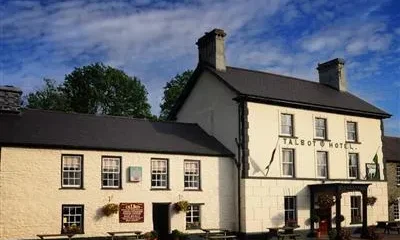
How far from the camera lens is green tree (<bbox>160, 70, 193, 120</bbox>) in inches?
2084

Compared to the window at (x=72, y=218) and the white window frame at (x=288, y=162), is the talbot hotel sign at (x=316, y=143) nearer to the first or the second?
the white window frame at (x=288, y=162)

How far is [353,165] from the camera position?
106 ft

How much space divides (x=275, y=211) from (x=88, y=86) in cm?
2990

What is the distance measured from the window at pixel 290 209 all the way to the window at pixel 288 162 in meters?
1.34

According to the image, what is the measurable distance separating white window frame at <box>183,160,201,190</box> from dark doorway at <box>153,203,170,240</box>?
152 centimetres

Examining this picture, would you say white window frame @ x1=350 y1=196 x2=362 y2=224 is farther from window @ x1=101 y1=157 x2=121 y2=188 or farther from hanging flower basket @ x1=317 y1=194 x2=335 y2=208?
window @ x1=101 y1=157 x2=121 y2=188

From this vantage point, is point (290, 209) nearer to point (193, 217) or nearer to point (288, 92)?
point (193, 217)

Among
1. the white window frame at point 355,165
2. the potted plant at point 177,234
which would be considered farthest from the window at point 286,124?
the potted plant at point 177,234

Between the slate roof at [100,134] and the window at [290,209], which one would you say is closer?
the slate roof at [100,134]

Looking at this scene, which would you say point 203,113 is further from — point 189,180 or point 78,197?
point 78,197

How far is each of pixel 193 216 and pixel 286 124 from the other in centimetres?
785

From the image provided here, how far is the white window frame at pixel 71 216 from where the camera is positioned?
73.6 ft

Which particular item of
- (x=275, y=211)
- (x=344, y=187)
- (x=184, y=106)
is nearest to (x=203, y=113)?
(x=184, y=106)

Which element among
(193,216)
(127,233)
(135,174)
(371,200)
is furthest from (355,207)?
(127,233)
